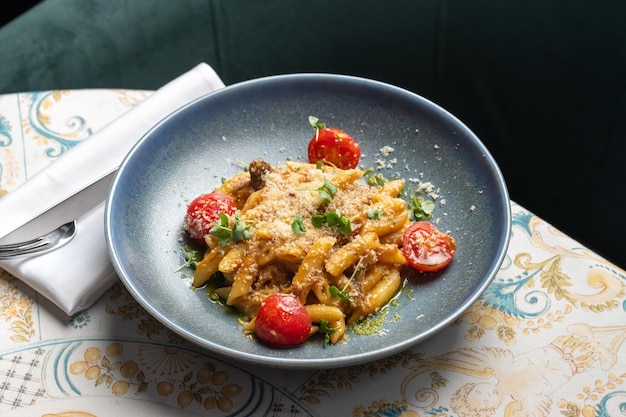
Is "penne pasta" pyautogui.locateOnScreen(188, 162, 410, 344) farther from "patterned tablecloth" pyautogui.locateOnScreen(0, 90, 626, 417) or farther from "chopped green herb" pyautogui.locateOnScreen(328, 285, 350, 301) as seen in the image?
"patterned tablecloth" pyautogui.locateOnScreen(0, 90, 626, 417)

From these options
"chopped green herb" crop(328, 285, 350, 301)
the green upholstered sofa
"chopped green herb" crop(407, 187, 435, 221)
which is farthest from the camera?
the green upholstered sofa

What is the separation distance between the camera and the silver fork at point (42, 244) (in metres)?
1.53

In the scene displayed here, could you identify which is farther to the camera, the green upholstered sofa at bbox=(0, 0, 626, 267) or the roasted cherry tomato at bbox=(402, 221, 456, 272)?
the green upholstered sofa at bbox=(0, 0, 626, 267)

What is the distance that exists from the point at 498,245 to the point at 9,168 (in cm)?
126

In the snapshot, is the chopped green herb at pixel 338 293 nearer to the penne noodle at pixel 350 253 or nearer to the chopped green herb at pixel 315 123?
the penne noodle at pixel 350 253

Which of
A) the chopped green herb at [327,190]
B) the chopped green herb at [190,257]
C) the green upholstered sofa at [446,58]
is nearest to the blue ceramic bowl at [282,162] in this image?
the chopped green herb at [190,257]

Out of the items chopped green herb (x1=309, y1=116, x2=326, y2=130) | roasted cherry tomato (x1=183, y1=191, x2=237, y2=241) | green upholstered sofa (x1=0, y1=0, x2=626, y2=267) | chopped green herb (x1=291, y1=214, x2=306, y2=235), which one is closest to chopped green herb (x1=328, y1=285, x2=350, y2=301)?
chopped green herb (x1=291, y1=214, x2=306, y2=235)

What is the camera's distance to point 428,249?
1.50 m

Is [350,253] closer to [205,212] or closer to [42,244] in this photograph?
[205,212]

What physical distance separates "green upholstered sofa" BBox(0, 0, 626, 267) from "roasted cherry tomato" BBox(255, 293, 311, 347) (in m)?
1.43

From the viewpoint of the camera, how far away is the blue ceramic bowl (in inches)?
53.7

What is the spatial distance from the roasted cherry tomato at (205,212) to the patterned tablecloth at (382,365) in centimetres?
21

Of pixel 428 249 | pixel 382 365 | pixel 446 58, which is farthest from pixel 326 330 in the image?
pixel 446 58

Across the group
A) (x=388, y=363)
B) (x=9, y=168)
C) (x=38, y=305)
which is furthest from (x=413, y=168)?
(x=9, y=168)
